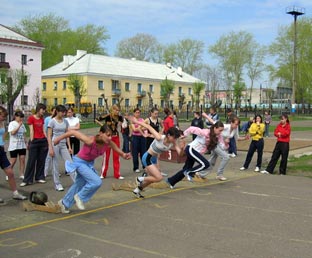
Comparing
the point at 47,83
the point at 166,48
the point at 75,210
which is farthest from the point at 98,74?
the point at 75,210

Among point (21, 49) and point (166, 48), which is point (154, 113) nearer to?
point (21, 49)

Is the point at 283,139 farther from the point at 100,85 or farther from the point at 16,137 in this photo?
the point at 100,85

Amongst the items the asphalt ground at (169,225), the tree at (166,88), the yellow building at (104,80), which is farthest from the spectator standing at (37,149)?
the tree at (166,88)

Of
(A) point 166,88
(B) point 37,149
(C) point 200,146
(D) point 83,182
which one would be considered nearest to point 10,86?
(B) point 37,149

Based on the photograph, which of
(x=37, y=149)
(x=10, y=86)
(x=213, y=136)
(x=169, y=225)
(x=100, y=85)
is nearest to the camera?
(x=169, y=225)

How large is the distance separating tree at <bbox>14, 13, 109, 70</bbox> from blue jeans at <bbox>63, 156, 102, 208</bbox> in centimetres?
7325

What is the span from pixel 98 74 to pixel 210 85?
104 ft

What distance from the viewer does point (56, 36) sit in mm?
79500

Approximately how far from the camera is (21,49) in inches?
2346

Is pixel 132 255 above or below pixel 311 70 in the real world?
below

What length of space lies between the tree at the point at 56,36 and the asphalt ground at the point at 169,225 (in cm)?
7242

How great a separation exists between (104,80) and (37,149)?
194 ft

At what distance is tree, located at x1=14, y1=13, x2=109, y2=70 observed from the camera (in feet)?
256

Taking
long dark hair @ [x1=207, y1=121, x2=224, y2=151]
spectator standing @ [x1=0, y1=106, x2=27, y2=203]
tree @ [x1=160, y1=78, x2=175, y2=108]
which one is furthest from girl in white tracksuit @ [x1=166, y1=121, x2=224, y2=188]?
tree @ [x1=160, y1=78, x2=175, y2=108]
